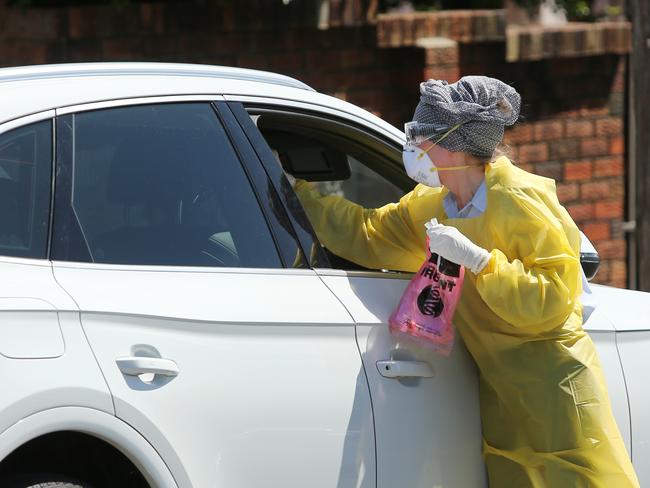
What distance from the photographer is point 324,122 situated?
3.64 m

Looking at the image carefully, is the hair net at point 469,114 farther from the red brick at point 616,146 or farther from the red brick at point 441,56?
the red brick at point 616,146

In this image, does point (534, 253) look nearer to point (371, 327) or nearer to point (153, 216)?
point (371, 327)

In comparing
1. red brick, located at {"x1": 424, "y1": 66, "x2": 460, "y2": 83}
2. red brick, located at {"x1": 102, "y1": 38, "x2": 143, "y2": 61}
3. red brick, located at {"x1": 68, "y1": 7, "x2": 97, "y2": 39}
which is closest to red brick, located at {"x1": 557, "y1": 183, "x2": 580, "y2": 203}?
red brick, located at {"x1": 424, "y1": 66, "x2": 460, "y2": 83}

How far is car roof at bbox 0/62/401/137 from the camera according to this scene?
9.75 feet

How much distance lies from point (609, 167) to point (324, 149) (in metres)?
4.00

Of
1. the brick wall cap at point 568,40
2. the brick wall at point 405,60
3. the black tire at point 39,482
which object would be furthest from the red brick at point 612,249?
the black tire at point 39,482

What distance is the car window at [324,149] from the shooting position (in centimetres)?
367

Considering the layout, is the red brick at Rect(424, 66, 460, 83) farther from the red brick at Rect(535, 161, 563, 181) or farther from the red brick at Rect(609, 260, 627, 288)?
the red brick at Rect(609, 260, 627, 288)

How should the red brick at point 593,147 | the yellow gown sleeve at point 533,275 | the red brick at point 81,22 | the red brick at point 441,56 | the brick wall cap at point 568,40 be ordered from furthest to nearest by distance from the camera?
the red brick at point 593,147, the brick wall cap at point 568,40, the red brick at point 441,56, the red brick at point 81,22, the yellow gown sleeve at point 533,275

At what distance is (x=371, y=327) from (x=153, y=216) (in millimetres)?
600

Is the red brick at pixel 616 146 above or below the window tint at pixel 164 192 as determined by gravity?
below

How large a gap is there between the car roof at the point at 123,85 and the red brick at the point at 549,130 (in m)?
3.80

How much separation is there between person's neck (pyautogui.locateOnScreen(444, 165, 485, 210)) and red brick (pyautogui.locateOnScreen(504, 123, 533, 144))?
3.81 m

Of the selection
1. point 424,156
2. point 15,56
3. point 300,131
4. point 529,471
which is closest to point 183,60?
point 15,56
